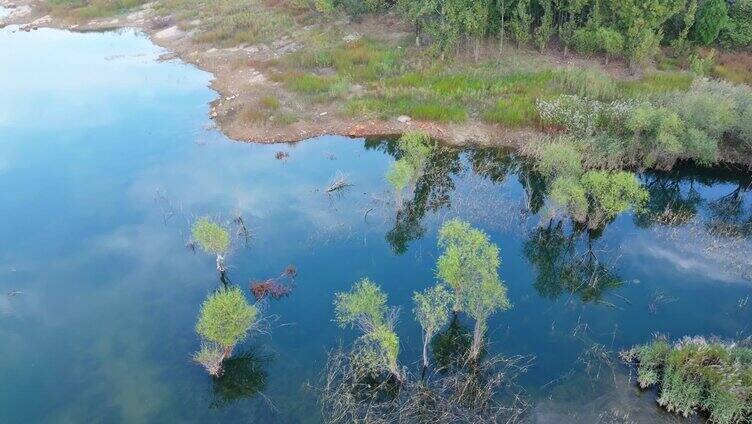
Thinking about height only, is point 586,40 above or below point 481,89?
above

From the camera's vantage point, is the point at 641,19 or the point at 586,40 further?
the point at 586,40

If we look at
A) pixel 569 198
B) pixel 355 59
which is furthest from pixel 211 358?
pixel 355 59

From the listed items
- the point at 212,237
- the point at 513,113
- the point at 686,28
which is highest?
the point at 686,28

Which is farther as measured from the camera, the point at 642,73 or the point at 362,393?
the point at 642,73

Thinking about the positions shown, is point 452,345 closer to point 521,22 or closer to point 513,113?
point 513,113

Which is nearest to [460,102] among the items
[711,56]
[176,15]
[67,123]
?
[711,56]

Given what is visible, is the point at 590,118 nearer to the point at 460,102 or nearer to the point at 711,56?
the point at 460,102

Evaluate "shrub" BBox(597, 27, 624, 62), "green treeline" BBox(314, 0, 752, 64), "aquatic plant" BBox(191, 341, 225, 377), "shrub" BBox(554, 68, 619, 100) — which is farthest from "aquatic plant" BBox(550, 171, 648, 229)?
"green treeline" BBox(314, 0, 752, 64)
